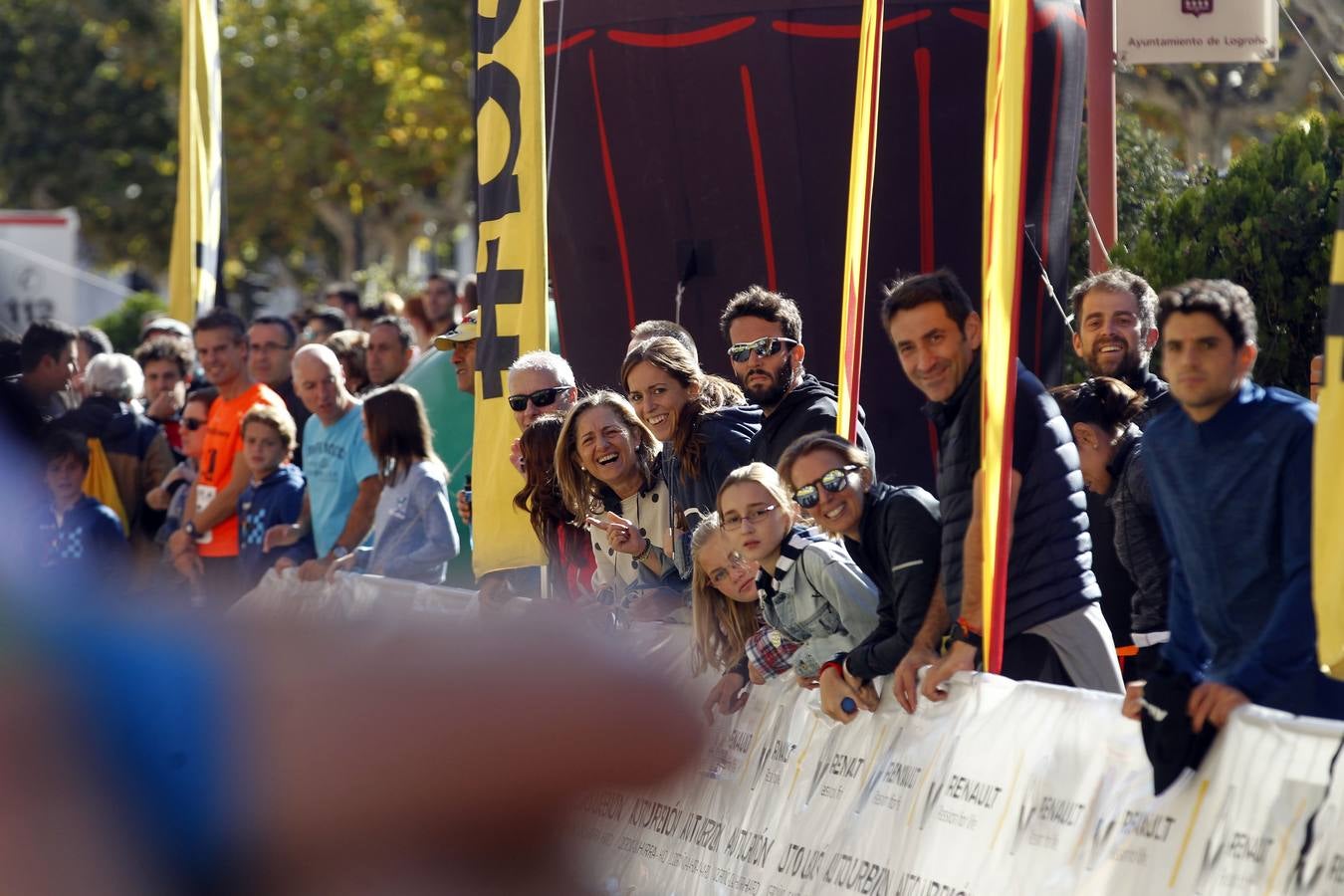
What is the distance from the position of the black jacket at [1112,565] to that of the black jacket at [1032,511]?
1135mm

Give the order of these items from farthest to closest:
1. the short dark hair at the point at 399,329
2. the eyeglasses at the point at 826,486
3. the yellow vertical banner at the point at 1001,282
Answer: the short dark hair at the point at 399,329, the eyeglasses at the point at 826,486, the yellow vertical banner at the point at 1001,282

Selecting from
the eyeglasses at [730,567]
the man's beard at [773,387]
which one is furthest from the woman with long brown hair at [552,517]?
the eyeglasses at [730,567]

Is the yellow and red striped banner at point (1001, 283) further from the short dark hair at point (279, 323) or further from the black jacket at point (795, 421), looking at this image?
the short dark hair at point (279, 323)

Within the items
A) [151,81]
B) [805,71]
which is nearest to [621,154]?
[805,71]

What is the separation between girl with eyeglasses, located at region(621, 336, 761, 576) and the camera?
6.71 metres

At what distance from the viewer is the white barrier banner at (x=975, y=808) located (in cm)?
406

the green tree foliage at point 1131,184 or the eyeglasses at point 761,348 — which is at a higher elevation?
the green tree foliage at point 1131,184

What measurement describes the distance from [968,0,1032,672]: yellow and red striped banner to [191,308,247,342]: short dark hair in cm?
624

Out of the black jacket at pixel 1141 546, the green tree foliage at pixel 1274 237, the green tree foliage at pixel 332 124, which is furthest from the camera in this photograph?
the green tree foliage at pixel 332 124

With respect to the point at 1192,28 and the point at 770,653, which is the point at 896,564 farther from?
the point at 1192,28

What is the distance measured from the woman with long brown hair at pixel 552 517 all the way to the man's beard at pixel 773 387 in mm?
936

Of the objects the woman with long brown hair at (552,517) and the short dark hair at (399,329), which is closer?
the woman with long brown hair at (552,517)

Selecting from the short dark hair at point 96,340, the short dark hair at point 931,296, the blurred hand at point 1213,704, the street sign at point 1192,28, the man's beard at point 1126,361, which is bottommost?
the blurred hand at point 1213,704

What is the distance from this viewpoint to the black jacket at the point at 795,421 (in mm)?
6547
